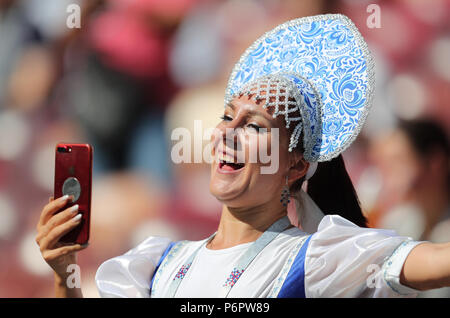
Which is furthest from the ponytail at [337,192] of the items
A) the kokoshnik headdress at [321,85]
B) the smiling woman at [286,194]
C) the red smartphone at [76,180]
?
the red smartphone at [76,180]

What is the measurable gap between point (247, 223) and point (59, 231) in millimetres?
556

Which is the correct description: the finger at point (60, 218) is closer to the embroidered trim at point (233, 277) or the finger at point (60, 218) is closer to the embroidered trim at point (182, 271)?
the embroidered trim at point (182, 271)

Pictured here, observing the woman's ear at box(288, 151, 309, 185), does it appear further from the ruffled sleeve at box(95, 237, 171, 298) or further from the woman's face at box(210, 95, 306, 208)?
the ruffled sleeve at box(95, 237, 171, 298)

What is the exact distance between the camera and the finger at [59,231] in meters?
1.57

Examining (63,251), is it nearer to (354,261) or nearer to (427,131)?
(354,261)

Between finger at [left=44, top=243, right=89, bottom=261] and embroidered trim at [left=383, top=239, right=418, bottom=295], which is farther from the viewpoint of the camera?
finger at [left=44, top=243, right=89, bottom=261]

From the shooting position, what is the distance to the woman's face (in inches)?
62.9

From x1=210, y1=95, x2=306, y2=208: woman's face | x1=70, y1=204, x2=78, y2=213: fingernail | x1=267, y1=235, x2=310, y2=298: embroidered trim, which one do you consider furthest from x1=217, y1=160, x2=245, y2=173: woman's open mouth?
x1=70, y1=204, x2=78, y2=213: fingernail

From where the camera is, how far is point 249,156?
1595mm

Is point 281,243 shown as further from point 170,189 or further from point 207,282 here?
point 170,189

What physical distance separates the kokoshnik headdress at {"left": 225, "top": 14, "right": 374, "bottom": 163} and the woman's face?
4 centimetres
